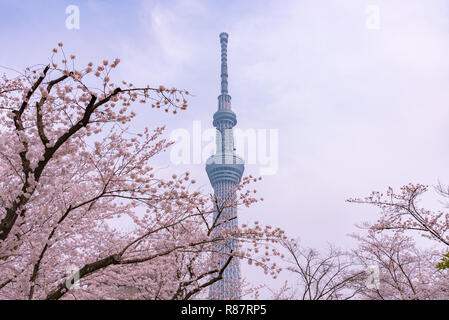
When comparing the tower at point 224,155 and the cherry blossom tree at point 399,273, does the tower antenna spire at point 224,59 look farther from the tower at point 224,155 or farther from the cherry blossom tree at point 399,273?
the cherry blossom tree at point 399,273

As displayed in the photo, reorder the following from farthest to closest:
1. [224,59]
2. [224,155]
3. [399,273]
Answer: [224,59]
[224,155]
[399,273]

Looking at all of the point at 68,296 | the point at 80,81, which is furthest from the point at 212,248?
the point at 68,296

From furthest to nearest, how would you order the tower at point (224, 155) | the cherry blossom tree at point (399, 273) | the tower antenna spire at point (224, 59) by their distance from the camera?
the tower antenna spire at point (224, 59) < the tower at point (224, 155) < the cherry blossom tree at point (399, 273)

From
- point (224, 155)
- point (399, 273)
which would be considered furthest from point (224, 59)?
point (399, 273)

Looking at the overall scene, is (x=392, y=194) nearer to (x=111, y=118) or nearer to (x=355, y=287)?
(x=355, y=287)

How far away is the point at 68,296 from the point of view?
433 inches

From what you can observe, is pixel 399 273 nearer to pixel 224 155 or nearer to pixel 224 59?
pixel 224 155

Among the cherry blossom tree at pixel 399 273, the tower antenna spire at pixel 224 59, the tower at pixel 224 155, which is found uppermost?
the tower antenna spire at pixel 224 59

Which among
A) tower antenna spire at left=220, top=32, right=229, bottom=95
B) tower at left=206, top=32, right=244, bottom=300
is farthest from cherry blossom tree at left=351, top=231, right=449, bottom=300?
tower antenna spire at left=220, top=32, right=229, bottom=95

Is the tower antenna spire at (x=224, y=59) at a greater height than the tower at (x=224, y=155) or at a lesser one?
greater

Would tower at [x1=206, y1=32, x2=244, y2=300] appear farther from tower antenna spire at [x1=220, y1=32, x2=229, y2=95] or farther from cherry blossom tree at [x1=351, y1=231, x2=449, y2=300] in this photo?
cherry blossom tree at [x1=351, y1=231, x2=449, y2=300]

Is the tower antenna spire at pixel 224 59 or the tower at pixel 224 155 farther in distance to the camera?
the tower antenna spire at pixel 224 59

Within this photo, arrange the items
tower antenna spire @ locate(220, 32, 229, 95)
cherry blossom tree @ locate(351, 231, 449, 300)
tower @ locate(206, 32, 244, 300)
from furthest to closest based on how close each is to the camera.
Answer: tower antenna spire @ locate(220, 32, 229, 95), tower @ locate(206, 32, 244, 300), cherry blossom tree @ locate(351, 231, 449, 300)

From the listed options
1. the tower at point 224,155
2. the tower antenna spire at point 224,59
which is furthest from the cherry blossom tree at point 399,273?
the tower antenna spire at point 224,59
